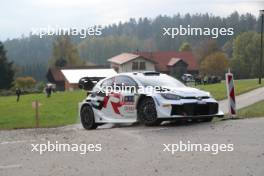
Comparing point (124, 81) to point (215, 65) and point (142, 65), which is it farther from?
point (215, 65)

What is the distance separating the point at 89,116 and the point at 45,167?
6555 mm

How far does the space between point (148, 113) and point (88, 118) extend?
2400 mm

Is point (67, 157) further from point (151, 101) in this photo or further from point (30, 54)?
point (30, 54)

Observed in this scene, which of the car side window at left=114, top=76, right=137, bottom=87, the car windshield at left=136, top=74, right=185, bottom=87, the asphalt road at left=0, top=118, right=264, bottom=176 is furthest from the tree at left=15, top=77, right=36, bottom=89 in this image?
the asphalt road at left=0, top=118, right=264, bottom=176

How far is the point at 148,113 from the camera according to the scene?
13000 mm

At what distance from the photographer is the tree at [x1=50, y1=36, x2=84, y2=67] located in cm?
12531

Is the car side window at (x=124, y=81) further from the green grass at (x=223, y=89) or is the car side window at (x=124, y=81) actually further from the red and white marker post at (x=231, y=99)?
the green grass at (x=223, y=89)

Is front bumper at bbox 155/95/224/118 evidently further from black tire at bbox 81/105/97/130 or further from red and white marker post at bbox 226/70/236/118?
black tire at bbox 81/105/97/130

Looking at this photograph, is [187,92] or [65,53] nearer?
[187,92]

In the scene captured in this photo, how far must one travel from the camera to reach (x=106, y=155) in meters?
9.06

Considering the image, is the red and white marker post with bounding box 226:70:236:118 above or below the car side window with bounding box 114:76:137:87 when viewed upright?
below

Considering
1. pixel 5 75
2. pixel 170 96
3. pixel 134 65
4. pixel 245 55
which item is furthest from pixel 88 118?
pixel 245 55

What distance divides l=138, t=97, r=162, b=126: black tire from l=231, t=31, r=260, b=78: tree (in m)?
82.4

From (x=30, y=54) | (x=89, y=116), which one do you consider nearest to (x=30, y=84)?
(x=30, y=54)
